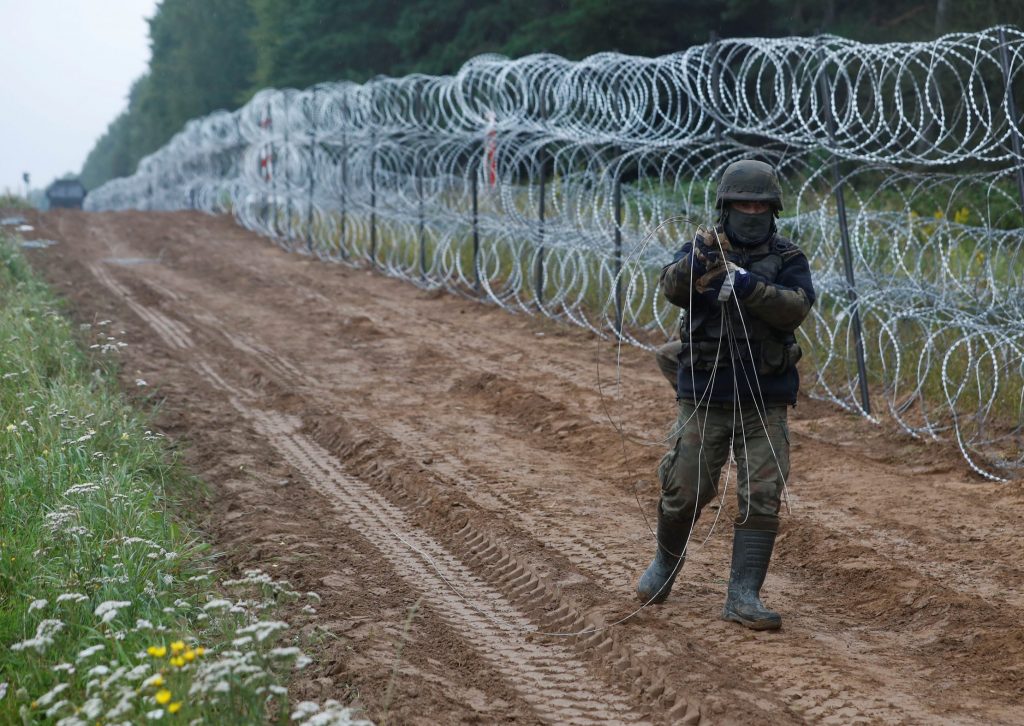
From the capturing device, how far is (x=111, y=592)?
4.57 metres

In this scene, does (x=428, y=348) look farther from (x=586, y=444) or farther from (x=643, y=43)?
(x=643, y=43)

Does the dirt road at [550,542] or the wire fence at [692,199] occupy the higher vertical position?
the wire fence at [692,199]

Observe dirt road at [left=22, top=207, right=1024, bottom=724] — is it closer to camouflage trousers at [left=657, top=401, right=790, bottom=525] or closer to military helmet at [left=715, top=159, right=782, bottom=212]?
camouflage trousers at [left=657, top=401, right=790, bottom=525]

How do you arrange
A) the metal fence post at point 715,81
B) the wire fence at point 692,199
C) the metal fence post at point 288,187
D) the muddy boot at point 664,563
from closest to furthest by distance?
the muddy boot at point 664,563 < the wire fence at point 692,199 < the metal fence post at point 715,81 < the metal fence post at point 288,187

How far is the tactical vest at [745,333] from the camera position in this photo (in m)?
4.86

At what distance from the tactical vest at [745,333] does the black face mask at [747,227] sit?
36 millimetres

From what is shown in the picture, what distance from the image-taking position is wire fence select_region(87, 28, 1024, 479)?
8.29m

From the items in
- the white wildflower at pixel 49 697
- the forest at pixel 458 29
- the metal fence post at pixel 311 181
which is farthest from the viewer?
the forest at pixel 458 29

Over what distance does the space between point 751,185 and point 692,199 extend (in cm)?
1031

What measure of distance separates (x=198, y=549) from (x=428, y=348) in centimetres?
657

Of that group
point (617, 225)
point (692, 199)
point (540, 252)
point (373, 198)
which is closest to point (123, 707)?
point (617, 225)

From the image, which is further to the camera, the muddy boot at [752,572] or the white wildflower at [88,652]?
the muddy boot at [752,572]

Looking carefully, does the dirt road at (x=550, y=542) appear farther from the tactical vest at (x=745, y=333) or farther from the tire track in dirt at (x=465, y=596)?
the tactical vest at (x=745, y=333)

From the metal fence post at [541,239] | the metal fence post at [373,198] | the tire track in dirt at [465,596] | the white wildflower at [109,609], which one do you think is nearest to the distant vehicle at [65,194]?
the metal fence post at [373,198]
